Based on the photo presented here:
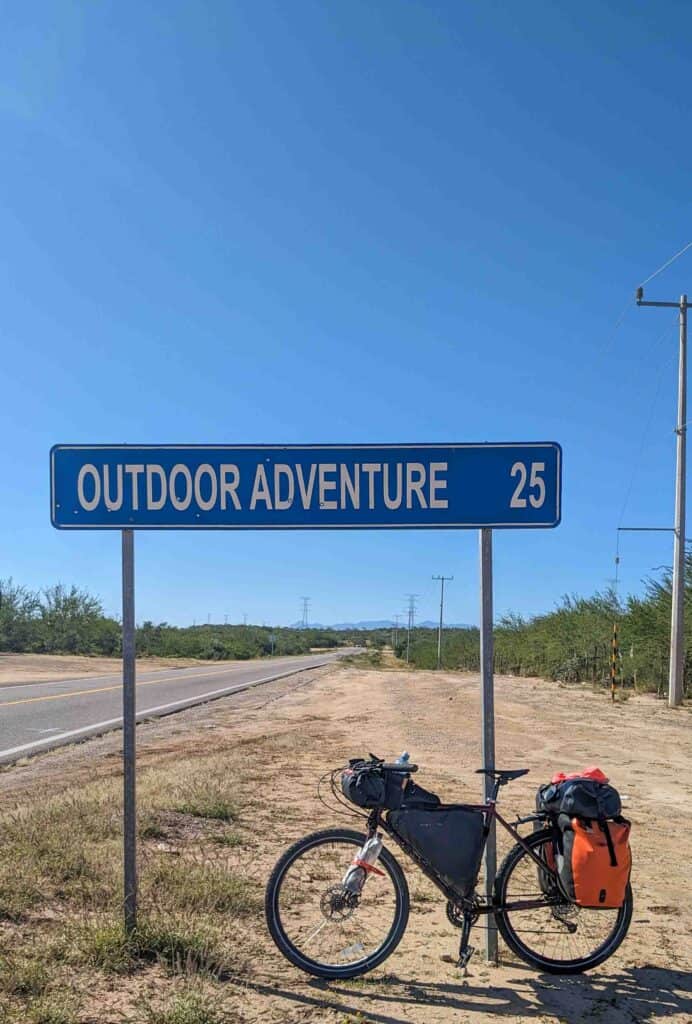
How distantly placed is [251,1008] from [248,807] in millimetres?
4152

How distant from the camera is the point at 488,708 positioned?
4379mm

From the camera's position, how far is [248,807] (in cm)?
780

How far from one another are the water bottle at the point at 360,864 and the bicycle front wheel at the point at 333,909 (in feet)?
0.09

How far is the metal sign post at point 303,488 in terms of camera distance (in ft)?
14.7

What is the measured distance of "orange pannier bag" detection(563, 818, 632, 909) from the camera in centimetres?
402

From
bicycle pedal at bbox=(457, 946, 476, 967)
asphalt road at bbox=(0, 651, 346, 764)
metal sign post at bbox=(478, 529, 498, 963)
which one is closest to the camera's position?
bicycle pedal at bbox=(457, 946, 476, 967)

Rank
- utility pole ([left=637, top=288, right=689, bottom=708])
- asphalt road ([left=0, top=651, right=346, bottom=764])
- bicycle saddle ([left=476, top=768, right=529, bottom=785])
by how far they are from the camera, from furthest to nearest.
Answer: utility pole ([left=637, top=288, right=689, bottom=708])
asphalt road ([left=0, top=651, right=346, bottom=764])
bicycle saddle ([left=476, top=768, right=529, bottom=785])

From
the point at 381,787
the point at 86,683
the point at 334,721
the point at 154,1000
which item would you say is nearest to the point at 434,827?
the point at 381,787

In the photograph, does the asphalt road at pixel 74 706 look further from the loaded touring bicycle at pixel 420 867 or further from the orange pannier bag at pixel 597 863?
the orange pannier bag at pixel 597 863

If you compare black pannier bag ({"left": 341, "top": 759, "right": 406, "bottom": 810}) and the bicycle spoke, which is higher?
black pannier bag ({"left": 341, "top": 759, "right": 406, "bottom": 810})

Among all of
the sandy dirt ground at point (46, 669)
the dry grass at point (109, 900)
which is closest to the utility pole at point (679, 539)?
the dry grass at point (109, 900)

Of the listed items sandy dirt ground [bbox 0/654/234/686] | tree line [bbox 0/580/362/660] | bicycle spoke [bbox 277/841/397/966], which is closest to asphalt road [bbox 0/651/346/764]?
sandy dirt ground [bbox 0/654/234/686]

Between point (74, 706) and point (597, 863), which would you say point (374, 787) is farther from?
point (74, 706)

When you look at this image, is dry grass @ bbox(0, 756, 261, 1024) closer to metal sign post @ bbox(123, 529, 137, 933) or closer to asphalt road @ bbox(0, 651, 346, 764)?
metal sign post @ bbox(123, 529, 137, 933)
